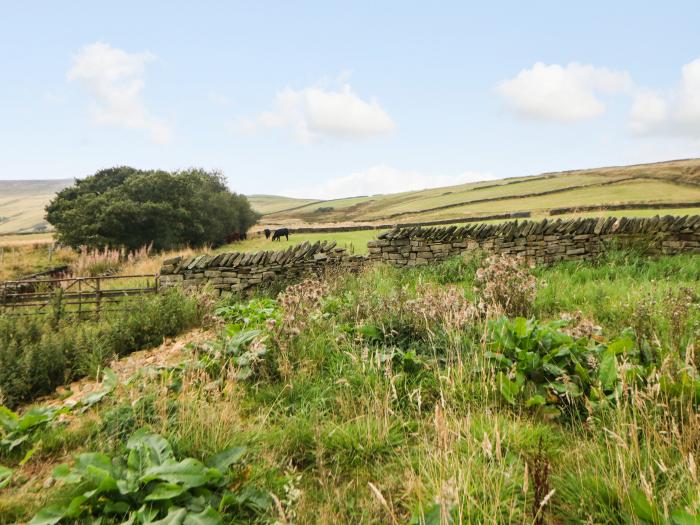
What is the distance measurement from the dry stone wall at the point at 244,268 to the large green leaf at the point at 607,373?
7.25m

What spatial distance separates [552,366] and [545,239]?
24.3 ft

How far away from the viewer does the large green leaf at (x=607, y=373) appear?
2986 millimetres

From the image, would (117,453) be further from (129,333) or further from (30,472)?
(129,333)

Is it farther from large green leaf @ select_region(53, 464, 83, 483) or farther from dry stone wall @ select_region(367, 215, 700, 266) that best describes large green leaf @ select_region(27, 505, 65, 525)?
dry stone wall @ select_region(367, 215, 700, 266)

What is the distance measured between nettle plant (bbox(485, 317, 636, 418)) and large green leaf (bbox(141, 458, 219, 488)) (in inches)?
85.8

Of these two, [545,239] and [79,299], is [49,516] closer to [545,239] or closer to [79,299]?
[79,299]

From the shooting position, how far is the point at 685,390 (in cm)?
270

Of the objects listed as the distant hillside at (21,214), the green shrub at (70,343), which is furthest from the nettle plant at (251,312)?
the distant hillside at (21,214)

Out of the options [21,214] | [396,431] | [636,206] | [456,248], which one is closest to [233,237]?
[456,248]

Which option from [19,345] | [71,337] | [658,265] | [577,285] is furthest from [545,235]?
[19,345]

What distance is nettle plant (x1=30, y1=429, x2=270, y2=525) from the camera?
6.79 ft

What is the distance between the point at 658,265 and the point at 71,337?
11016 millimetres

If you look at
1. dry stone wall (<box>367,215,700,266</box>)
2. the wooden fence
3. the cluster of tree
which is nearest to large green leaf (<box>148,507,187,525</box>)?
the wooden fence

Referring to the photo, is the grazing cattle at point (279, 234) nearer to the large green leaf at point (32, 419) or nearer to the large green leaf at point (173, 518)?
the large green leaf at point (32, 419)
